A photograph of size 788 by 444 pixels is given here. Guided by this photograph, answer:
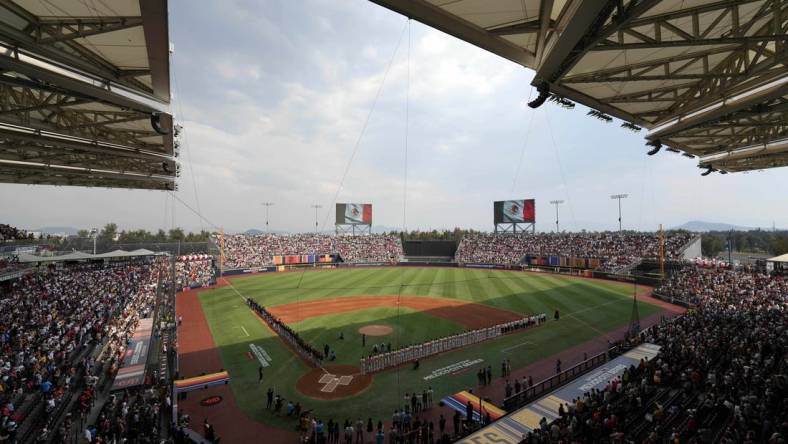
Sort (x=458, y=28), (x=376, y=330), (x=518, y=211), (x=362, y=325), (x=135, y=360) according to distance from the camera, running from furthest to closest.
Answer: (x=518, y=211)
(x=362, y=325)
(x=376, y=330)
(x=135, y=360)
(x=458, y=28)

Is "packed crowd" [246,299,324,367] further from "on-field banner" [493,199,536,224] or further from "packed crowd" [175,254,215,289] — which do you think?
"on-field banner" [493,199,536,224]

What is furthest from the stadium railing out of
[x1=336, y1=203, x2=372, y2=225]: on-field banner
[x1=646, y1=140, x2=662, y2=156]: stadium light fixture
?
[x1=336, y1=203, x2=372, y2=225]: on-field banner

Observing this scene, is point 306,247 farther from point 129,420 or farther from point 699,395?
point 699,395

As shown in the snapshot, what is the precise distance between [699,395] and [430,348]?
43.8 ft

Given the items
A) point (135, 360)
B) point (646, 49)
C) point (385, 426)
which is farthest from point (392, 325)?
point (646, 49)

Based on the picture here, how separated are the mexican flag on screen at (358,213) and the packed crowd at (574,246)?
937 inches

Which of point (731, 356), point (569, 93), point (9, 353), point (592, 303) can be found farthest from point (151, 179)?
point (592, 303)

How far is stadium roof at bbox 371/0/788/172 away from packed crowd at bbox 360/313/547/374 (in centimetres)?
1645

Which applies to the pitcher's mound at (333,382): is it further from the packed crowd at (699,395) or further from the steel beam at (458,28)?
the steel beam at (458,28)

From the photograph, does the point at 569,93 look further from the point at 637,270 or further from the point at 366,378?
the point at 637,270

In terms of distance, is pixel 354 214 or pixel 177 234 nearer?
pixel 354 214

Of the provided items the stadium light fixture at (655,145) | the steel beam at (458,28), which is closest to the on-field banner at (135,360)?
the steel beam at (458,28)

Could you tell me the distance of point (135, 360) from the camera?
68.5 feet

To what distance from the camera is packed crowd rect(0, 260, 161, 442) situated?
14820 mm
